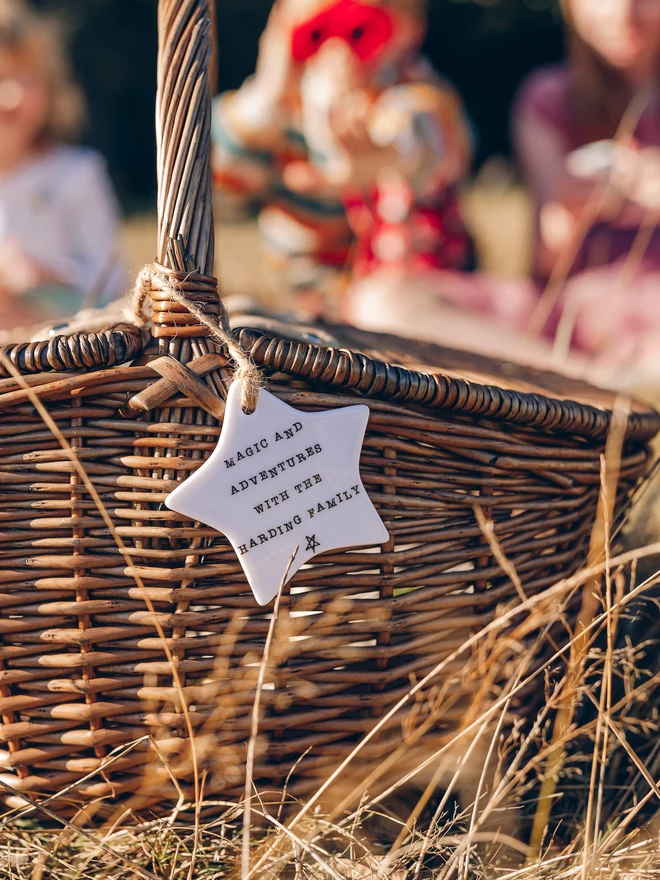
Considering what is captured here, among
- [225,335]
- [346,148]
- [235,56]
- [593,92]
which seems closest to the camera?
[225,335]

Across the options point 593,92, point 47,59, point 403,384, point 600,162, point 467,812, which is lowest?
point 467,812

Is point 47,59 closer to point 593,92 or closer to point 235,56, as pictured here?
point 593,92

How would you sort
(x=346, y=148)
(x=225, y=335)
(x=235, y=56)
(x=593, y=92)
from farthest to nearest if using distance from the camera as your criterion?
(x=235, y=56) < (x=593, y=92) < (x=346, y=148) < (x=225, y=335)

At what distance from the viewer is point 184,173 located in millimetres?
559

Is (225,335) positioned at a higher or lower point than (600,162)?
lower

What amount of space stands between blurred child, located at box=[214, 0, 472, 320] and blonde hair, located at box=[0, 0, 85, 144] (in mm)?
386

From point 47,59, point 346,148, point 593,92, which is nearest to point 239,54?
point 47,59

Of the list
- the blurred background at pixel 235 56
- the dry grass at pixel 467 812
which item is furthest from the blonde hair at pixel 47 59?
the blurred background at pixel 235 56

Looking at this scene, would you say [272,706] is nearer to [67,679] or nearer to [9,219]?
[67,679]

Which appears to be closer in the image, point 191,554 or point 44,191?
point 191,554

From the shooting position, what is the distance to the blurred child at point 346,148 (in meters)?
1.53

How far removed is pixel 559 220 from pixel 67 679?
157cm

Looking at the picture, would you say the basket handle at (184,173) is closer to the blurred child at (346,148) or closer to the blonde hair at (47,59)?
the blurred child at (346,148)

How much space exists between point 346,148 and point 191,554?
1236 millimetres
